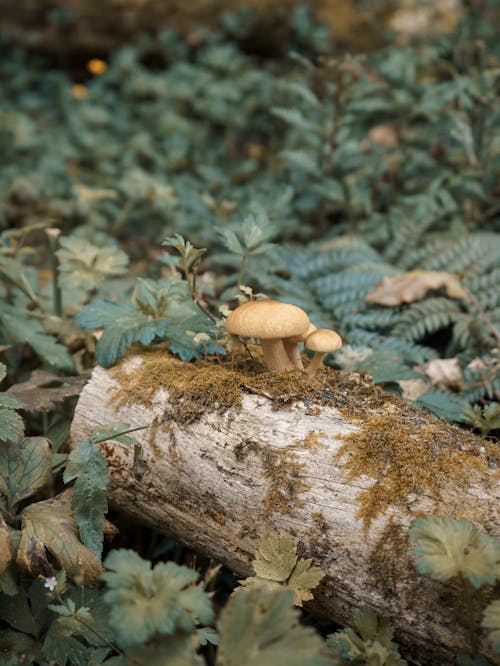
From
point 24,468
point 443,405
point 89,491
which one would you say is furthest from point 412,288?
point 24,468

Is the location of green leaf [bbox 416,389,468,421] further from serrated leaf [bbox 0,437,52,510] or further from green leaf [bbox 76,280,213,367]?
serrated leaf [bbox 0,437,52,510]

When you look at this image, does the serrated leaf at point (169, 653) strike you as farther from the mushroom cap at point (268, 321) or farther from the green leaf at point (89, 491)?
the mushroom cap at point (268, 321)

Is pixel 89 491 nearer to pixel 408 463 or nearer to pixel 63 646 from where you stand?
pixel 63 646

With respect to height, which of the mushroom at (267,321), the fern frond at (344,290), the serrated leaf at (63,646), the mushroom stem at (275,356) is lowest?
the serrated leaf at (63,646)

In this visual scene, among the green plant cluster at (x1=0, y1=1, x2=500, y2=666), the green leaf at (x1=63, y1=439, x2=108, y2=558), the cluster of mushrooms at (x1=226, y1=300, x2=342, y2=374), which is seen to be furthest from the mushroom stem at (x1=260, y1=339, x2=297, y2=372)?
the green leaf at (x1=63, y1=439, x2=108, y2=558)

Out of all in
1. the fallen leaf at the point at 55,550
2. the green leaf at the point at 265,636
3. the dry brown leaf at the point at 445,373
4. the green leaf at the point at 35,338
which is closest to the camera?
the green leaf at the point at 265,636

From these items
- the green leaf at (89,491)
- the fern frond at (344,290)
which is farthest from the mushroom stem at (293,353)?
the fern frond at (344,290)

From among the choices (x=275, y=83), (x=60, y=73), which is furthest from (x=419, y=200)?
(x=60, y=73)

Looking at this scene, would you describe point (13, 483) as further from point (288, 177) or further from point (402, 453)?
point (288, 177)
